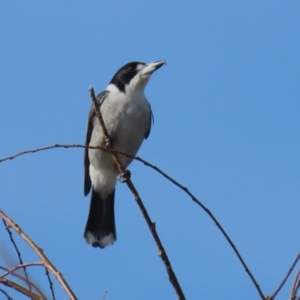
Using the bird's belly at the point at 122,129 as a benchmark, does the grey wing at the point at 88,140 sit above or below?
above

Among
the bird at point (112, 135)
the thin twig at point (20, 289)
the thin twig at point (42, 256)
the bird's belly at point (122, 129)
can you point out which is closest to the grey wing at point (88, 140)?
the bird at point (112, 135)

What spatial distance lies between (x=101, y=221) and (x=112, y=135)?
1.04m

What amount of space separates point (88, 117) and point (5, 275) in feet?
12.3

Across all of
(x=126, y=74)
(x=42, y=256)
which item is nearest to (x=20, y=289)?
(x=42, y=256)

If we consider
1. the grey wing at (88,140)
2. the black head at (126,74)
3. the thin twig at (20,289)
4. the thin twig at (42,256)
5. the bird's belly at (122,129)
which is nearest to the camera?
the thin twig at (20,289)

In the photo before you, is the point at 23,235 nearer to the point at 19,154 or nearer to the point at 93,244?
the point at 19,154

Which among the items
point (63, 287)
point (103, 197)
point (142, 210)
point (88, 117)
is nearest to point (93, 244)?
point (103, 197)

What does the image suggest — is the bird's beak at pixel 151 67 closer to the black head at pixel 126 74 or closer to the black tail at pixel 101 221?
the black head at pixel 126 74

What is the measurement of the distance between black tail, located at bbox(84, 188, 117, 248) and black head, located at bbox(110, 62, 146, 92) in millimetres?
960

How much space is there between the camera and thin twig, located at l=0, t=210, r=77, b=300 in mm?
1986

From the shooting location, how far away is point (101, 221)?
241 inches

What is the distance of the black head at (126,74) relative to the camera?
19.3 feet

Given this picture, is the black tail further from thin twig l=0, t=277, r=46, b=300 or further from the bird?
thin twig l=0, t=277, r=46, b=300

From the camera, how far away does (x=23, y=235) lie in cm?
223
